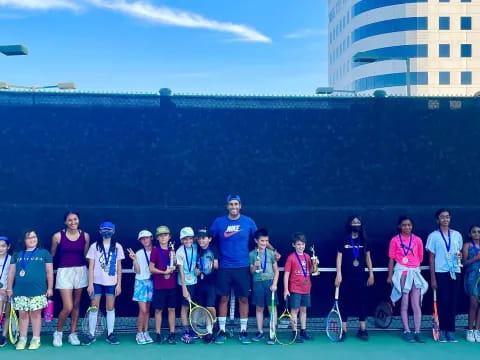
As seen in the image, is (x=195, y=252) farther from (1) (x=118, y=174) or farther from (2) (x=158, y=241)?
(1) (x=118, y=174)

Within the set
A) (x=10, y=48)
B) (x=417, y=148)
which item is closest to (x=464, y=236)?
(x=417, y=148)

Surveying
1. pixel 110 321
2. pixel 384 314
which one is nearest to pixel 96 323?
pixel 110 321

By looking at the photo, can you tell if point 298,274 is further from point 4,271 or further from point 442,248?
point 4,271

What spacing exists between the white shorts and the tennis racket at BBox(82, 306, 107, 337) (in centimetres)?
34

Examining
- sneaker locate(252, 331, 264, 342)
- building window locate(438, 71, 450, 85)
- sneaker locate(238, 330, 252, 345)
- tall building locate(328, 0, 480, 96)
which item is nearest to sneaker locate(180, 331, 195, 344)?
sneaker locate(238, 330, 252, 345)

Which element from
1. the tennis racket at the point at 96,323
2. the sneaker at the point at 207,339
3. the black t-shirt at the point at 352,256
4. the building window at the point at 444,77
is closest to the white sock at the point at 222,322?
the sneaker at the point at 207,339

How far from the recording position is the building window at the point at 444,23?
53.2 metres

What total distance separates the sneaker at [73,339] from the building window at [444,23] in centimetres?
5481

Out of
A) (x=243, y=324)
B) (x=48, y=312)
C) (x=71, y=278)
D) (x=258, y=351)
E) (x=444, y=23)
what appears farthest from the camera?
(x=444, y=23)

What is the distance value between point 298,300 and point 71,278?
9.60 feet

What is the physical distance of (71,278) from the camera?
6.58 meters

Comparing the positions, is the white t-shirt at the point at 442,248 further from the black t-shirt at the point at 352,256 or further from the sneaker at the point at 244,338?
the sneaker at the point at 244,338

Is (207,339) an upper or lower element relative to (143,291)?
lower

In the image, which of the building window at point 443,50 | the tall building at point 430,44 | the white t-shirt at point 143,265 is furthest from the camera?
the building window at point 443,50
